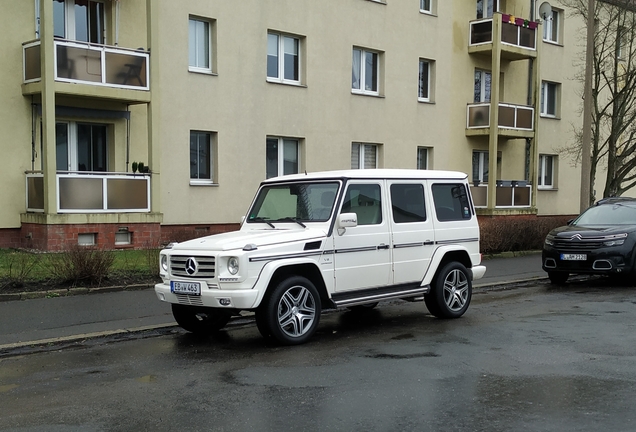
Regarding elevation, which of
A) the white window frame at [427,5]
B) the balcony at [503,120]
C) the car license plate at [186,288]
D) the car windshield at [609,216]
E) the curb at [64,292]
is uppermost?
the white window frame at [427,5]

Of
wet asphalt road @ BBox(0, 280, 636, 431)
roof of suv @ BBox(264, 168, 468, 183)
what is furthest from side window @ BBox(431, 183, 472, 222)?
wet asphalt road @ BBox(0, 280, 636, 431)

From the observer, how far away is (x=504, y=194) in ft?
90.7

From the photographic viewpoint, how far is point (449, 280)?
10.1m

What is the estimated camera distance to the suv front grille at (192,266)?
26.6ft

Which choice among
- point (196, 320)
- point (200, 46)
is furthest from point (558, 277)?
point (200, 46)

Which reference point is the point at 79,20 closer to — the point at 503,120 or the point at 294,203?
the point at 294,203

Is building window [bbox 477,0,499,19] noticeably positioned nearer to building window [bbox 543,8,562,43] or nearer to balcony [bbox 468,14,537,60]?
balcony [bbox 468,14,537,60]

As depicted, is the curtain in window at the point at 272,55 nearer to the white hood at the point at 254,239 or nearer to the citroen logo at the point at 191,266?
the white hood at the point at 254,239

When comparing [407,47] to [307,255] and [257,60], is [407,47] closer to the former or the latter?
[257,60]

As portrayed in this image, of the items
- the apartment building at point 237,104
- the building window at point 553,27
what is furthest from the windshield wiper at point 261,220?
the building window at point 553,27

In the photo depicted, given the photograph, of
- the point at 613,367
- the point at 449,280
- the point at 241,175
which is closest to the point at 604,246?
the point at 449,280

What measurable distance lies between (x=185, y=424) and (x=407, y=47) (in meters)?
21.7

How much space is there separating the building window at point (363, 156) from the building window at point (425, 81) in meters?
3.10

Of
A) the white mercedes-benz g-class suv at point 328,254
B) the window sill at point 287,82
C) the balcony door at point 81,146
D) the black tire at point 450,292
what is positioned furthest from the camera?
the window sill at point 287,82
